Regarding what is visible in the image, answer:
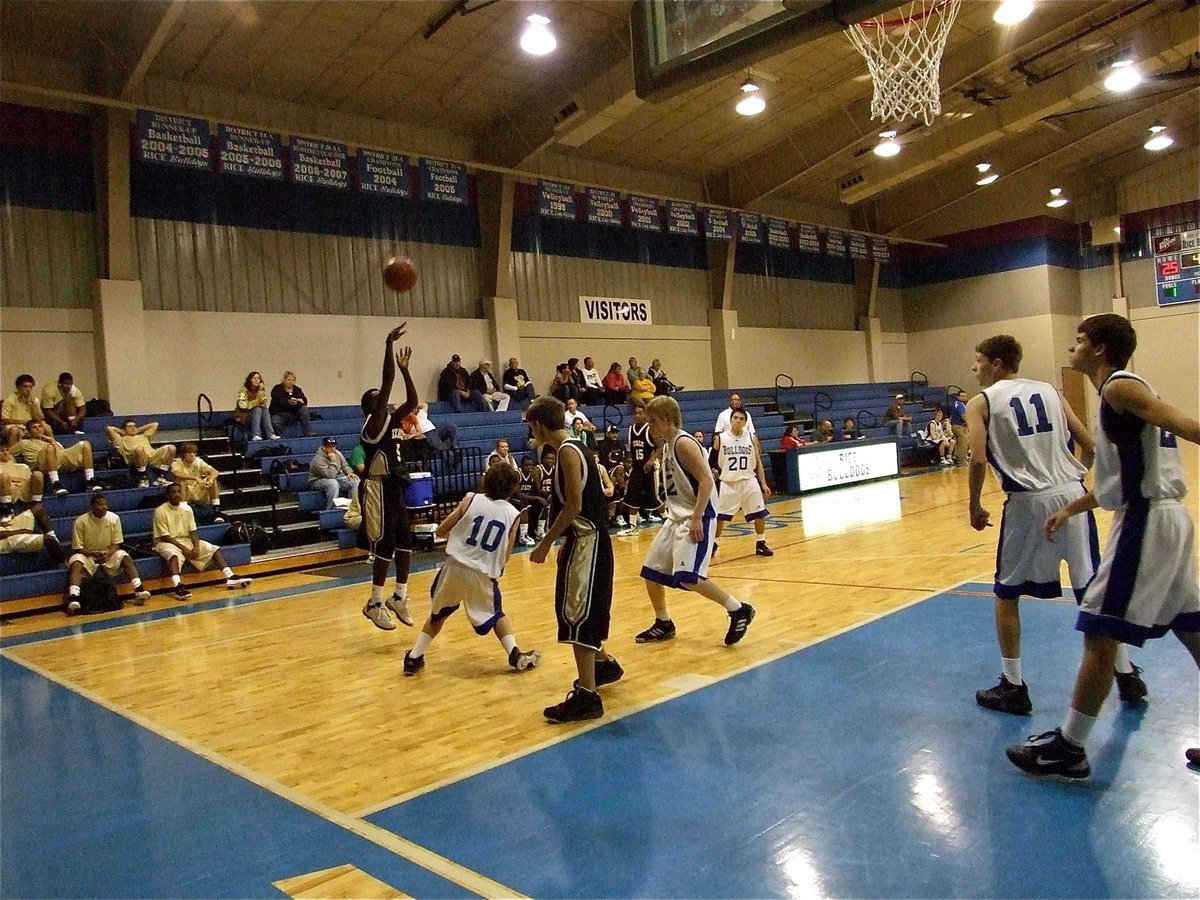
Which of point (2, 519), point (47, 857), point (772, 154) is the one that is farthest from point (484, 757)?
point (772, 154)

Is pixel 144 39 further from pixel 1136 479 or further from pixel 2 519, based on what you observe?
pixel 1136 479

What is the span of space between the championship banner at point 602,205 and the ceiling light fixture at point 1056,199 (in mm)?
13459

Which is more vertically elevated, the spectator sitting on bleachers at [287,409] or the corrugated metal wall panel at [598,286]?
the corrugated metal wall panel at [598,286]

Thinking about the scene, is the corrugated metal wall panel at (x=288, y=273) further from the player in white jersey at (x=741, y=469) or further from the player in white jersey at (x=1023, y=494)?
the player in white jersey at (x=1023, y=494)

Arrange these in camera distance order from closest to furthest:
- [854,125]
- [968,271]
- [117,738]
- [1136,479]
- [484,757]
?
[1136,479] → [484,757] → [117,738] → [854,125] → [968,271]

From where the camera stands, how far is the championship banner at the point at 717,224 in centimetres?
1844

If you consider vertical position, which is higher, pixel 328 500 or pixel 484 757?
pixel 328 500

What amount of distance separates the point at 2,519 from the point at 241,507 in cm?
281

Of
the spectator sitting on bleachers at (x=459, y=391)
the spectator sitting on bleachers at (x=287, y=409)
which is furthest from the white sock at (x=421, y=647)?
the spectator sitting on bleachers at (x=459, y=391)

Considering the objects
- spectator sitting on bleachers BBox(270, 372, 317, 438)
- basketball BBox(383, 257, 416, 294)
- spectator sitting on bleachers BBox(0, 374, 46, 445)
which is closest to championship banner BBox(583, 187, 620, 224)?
spectator sitting on bleachers BBox(270, 372, 317, 438)

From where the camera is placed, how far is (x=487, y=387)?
52.6 feet

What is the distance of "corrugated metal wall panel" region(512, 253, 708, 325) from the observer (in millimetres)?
18219

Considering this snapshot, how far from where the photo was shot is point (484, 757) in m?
3.85

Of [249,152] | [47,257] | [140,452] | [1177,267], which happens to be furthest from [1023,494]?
[1177,267]
